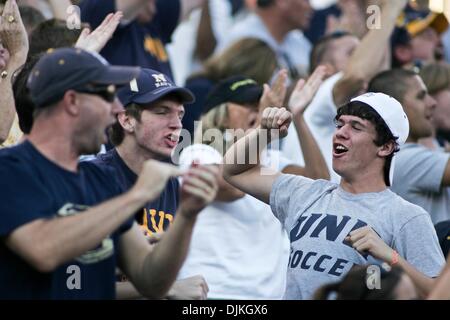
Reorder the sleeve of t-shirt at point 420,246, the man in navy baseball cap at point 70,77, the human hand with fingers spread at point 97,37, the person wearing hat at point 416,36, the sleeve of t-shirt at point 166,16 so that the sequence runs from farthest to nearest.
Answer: the person wearing hat at point 416,36, the sleeve of t-shirt at point 166,16, the human hand with fingers spread at point 97,37, the sleeve of t-shirt at point 420,246, the man in navy baseball cap at point 70,77

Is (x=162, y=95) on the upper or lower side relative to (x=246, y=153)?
upper

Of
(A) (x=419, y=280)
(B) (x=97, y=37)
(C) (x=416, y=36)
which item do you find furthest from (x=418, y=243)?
(C) (x=416, y=36)

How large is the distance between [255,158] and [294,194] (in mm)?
282

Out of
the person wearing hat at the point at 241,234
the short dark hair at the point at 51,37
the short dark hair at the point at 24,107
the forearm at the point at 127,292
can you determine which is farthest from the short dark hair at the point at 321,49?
the short dark hair at the point at 24,107

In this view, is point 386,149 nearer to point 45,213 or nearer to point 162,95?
point 162,95

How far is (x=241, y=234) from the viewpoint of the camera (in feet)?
20.5

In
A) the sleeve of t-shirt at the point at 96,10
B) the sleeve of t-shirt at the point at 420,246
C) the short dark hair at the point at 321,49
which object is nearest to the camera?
the sleeve of t-shirt at the point at 420,246

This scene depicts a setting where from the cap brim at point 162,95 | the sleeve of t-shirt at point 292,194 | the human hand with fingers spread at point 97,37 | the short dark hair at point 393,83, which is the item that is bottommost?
the short dark hair at point 393,83

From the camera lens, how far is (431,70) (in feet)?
25.5

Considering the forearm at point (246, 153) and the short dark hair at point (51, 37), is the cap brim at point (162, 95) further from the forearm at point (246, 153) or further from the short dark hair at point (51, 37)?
the short dark hair at point (51, 37)

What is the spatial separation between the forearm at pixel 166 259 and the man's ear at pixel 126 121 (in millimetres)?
1414

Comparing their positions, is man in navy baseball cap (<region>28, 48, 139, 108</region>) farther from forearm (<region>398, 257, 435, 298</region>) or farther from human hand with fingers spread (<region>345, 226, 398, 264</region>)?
forearm (<region>398, 257, 435, 298</region>)

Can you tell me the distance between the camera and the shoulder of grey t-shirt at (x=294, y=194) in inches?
198
